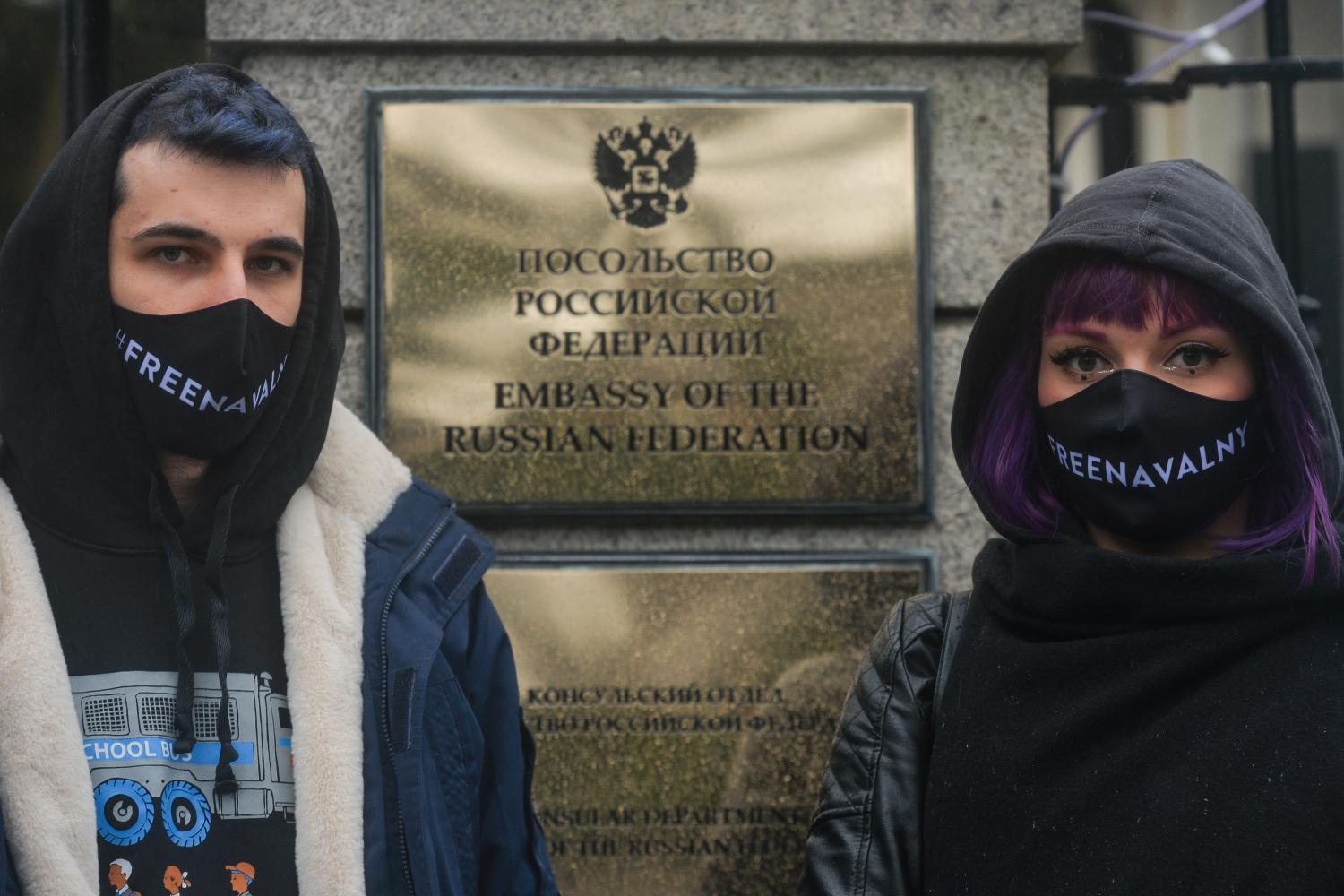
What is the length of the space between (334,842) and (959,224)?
1.84 m

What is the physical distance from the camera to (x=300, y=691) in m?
1.68

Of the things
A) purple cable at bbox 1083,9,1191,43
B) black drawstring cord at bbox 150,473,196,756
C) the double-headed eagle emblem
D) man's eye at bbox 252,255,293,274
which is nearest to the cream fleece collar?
black drawstring cord at bbox 150,473,196,756

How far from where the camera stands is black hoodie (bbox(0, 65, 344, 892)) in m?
1.60

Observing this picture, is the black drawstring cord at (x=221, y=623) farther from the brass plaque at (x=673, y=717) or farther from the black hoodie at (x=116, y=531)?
the brass plaque at (x=673, y=717)

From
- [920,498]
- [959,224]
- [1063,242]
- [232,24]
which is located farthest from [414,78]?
[1063,242]

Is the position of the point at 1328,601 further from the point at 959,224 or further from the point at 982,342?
the point at 959,224

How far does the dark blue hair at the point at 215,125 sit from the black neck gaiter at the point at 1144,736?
3.83 feet

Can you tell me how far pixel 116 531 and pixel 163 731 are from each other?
0.88 feet

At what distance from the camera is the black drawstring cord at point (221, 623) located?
162cm

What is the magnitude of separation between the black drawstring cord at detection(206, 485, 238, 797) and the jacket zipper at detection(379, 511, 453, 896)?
191 millimetres

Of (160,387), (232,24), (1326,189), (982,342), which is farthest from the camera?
A: (1326,189)

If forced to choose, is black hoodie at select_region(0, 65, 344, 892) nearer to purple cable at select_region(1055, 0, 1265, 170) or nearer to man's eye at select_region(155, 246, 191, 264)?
man's eye at select_region(155, 246, 191, 264)

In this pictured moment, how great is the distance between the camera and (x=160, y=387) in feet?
5.55

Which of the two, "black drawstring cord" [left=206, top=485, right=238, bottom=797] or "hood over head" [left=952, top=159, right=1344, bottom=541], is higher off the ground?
"hood over head" [left=952, top=159, right=1344, bottom=541]
